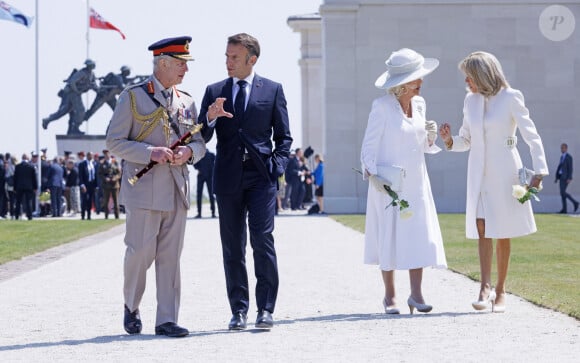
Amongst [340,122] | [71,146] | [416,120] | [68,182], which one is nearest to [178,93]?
[416,120]

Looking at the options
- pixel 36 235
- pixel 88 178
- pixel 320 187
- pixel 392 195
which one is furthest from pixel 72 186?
pixel 392 195

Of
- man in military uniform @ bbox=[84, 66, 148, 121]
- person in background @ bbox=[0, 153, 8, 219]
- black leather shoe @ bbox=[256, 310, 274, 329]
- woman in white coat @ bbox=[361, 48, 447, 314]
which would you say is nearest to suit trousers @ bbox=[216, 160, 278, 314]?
black leather shoe @ bbox=[256, 310, 274, 329]

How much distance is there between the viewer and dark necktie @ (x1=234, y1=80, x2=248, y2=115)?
955cm

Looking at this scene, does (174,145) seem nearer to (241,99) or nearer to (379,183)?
(241,99)

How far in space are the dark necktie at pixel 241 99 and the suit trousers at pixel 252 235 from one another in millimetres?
380

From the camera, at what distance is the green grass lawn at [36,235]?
778 inches

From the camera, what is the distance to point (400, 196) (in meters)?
10.4

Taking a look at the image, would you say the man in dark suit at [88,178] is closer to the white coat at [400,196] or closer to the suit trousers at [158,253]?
the white coat at [400,196]

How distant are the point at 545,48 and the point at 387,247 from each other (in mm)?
27648

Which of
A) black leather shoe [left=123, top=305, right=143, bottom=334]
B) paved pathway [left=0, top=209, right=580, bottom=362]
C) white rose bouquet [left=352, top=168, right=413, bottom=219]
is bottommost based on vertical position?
paved pathway [left=0, top=209, right=580, bottom=362]

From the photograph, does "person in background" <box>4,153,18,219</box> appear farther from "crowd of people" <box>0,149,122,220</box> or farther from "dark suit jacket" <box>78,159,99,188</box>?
"dark suit jacket" <box>78,159,99,188</box>

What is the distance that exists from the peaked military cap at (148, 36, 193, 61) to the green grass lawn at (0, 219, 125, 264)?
887cm

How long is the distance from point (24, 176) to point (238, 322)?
2702 centimetres

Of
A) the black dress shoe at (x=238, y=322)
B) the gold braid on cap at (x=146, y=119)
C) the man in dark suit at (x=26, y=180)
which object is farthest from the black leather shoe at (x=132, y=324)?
the man in dark suit at (x=26, y=180)
